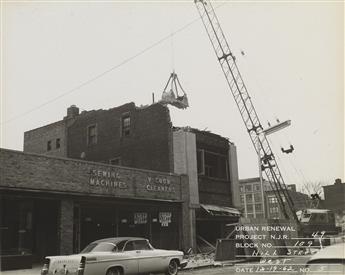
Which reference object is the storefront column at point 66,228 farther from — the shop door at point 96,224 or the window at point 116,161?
the window at point 116,161

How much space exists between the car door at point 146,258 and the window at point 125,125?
58.0ft

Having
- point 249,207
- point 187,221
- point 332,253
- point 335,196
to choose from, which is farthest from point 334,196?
point 332,253

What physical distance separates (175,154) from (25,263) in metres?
12.7

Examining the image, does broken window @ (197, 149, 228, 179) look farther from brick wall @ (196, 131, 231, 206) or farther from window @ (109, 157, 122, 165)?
window @ (109, 157, 122, 165)

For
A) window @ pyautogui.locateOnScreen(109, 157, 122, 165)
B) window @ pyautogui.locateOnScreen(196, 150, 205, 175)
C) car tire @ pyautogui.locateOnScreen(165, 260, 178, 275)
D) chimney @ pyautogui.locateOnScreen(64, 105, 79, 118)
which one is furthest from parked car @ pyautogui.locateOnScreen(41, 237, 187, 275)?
chimney @ pyautogui.locateOnScreen(64, 105, 79, 118)

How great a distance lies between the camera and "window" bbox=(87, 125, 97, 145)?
34.5 metres

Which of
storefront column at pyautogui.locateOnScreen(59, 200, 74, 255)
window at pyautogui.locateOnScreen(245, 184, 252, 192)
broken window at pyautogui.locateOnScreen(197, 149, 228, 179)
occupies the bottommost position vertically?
storefront column at pyautogui.locateOnScreen(59, 200, 74, 255)

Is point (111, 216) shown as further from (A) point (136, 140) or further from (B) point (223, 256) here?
(A) point (136, 140)

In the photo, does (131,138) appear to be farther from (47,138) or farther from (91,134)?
(47,138)

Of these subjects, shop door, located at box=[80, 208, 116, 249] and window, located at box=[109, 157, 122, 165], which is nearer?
shop door, located at box=[80, 208, 116, 249]

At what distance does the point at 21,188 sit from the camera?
18859 mm

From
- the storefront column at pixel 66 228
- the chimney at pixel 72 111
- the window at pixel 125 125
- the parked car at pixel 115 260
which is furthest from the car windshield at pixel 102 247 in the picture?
the chimney at pixel 72 111

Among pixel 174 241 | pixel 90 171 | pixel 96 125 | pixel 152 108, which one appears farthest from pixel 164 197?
pixel 96 125

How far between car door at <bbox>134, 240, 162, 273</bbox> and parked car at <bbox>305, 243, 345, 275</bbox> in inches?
336
